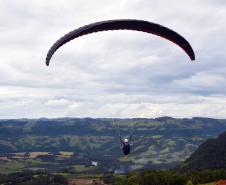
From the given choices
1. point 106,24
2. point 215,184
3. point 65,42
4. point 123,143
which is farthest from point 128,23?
point 215,184

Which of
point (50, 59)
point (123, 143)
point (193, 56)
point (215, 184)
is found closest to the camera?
point (50, 59)

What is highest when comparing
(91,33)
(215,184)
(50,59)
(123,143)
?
(91,33)

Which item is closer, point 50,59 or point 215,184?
point 50,59

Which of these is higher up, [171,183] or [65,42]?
[65,42]

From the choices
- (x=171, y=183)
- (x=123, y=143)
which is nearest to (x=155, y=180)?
(x=171, y=183)

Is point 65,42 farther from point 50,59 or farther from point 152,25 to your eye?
point 152,25

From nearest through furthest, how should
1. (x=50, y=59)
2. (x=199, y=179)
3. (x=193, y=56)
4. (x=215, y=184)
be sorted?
(x=50, y=59) < (x=193, y=56) < (x=215, y=184) < (x=199, y=179)
